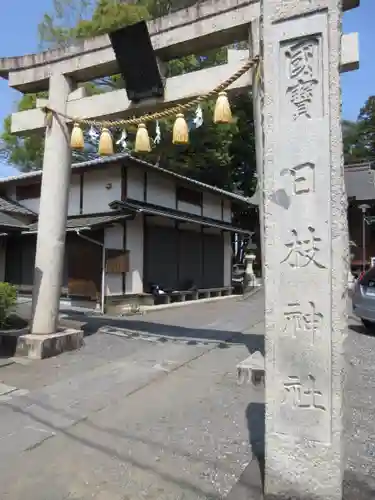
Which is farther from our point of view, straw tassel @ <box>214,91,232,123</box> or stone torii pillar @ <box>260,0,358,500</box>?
straw tassel @ <box>214,91,232,123</box>

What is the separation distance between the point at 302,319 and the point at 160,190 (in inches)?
523

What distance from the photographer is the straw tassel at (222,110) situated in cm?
640

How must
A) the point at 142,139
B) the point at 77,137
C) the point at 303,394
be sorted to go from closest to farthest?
the point at 303,394, the point at 142,139, the point at 77,137

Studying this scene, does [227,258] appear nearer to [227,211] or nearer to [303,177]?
[227,211]

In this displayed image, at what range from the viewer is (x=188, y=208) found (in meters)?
17.8

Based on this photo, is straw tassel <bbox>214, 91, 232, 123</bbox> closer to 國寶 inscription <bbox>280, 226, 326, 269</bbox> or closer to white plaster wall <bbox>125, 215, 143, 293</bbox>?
國寶 inscription <bbox>280, 226, 326, 269</bbox>

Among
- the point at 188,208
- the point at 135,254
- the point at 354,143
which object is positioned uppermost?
the point at 354,143

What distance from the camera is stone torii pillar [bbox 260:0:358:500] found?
310cm

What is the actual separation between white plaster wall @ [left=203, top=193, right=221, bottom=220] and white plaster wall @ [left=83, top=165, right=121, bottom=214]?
18.8 ft

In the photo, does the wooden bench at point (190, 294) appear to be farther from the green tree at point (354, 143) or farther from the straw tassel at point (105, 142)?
the green tree at point (354, 143)

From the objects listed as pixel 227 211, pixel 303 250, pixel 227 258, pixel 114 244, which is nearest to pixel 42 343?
pixel 303 250

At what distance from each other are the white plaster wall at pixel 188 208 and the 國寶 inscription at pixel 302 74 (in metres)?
13.8

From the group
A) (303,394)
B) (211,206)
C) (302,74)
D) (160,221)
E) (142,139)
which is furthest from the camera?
(211,206)

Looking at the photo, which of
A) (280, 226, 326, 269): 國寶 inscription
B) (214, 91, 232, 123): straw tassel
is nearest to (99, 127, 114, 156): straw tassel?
(214, 91, 232, 123): straw tassel
